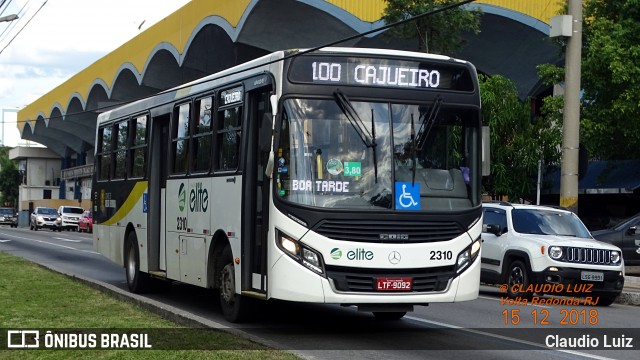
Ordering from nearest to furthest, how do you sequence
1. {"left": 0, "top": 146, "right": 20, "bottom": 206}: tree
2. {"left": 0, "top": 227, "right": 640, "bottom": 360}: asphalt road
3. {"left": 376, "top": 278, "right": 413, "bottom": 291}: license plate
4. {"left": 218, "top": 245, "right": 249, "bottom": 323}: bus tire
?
{"left": 0, "top": 227, "right": 640, "bottom": 360}: asphalt road < {"left": 376, "top": 278, "right": 413, "bottom": 291}: license plate < {"left": 218, "top": 245, "right": 249, "bottom": 323}: bus tire < {"left": 0, "top": 146, "right": 20, "bottom": 206}: tree

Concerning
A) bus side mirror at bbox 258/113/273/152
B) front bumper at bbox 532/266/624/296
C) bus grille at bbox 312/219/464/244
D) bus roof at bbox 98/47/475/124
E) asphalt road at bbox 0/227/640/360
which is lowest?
asphalt road at bbox 0/227/640/360

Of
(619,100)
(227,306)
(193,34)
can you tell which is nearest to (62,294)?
(227,306)

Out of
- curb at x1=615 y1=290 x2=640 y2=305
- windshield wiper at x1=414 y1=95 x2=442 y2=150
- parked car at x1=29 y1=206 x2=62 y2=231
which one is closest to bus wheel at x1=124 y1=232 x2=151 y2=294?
windshield wiper at x1=414 y1=95 x2=442 y2=150

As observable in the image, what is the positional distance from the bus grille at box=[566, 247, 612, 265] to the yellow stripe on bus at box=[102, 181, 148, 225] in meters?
7.24

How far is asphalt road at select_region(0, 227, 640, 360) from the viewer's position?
1115 centimetres

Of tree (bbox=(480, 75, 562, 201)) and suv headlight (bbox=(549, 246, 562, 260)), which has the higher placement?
tree (bbox=(480, 75, 562, 201))

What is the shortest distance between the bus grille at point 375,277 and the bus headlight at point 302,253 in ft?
0.40

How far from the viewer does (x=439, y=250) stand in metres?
11.8

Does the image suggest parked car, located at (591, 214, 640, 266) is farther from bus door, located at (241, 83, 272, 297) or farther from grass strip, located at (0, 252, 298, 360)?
bus door, located at (241, 83, 272, 297)

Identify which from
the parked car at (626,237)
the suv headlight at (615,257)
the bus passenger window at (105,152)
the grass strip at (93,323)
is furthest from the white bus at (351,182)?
the parked car at (626,237)

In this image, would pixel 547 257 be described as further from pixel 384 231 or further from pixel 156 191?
pixel 384 231

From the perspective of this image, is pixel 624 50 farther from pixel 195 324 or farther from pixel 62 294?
pixel 195 324

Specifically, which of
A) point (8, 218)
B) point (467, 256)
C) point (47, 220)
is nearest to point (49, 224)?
point (47, 220)

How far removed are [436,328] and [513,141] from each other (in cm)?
2036
